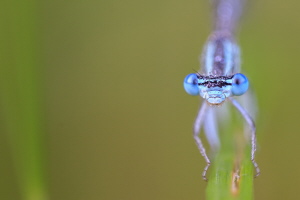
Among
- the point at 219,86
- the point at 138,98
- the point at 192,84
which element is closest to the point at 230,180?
the point at 219,86

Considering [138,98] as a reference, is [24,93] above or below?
below

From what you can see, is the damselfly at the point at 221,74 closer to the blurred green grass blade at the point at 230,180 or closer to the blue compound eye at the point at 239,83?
the blue compound eye at the point at 239,83

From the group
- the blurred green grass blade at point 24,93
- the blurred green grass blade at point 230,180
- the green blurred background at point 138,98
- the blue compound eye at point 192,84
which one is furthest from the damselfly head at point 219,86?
the blurred green grass blade at point 24,93

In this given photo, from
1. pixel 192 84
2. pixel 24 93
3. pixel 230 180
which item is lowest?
pixel 230 180

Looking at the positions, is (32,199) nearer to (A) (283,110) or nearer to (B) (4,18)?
(B) (4,18)

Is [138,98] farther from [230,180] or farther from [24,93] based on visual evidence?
[230,180]
